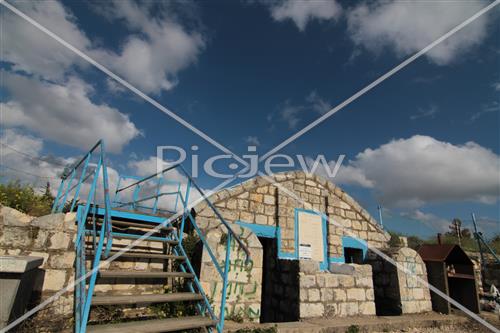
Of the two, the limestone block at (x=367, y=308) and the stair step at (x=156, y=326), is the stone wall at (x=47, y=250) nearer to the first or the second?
the stair step at (x=156, y=326)

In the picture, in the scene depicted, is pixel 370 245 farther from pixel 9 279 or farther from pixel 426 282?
pixel 9 279

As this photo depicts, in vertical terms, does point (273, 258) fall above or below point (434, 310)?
above

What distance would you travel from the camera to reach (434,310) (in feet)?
21.4

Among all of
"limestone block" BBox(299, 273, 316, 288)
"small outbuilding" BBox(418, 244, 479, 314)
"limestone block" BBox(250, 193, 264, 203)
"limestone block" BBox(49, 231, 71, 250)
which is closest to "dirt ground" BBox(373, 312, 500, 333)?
"small outbuilding" BBox(418, 244, 479, 314)

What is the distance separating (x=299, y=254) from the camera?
740cm

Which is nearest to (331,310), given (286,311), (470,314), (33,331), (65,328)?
(286,311)

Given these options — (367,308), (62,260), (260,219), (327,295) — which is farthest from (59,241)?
(367,308)

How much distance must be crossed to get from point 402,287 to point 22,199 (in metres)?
8.08

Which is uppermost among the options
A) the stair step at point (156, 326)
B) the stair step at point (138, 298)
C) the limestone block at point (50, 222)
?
the limestone block at point (50, 222)

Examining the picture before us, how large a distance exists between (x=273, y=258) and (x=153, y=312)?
11.5 feet

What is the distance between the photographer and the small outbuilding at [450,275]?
656 centimetres

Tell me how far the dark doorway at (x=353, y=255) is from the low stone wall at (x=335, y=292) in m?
2.67

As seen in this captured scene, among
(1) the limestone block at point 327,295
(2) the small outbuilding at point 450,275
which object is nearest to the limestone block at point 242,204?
(1) the limestone block at point 327,295

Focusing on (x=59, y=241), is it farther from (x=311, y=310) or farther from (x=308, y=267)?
(x=311, y=310)
